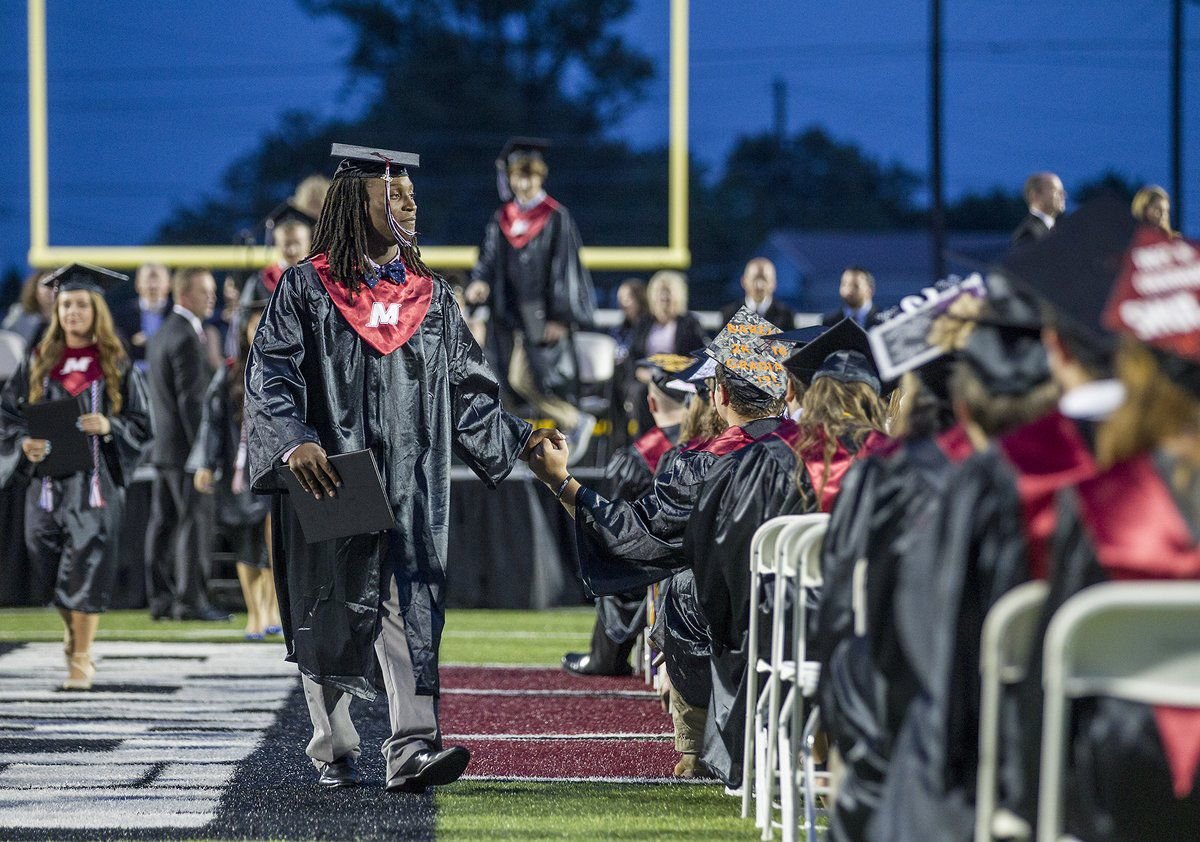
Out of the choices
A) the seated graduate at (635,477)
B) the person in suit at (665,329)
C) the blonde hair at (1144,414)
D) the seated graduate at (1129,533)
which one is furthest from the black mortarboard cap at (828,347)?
the person in suit at (665,329)

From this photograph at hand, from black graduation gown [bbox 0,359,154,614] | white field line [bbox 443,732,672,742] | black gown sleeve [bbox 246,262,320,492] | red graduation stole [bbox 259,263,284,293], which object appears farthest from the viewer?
red graduation stole [bbox 259,263,284,293]

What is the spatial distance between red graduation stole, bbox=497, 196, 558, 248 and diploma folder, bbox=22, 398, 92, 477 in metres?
5.50

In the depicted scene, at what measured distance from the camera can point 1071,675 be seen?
8.78 feet

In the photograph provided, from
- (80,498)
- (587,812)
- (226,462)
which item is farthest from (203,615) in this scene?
(587,812)

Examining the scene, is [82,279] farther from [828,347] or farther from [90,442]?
[828,347]

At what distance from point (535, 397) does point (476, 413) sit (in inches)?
290

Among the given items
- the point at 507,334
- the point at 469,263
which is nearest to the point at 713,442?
the point at 507,334

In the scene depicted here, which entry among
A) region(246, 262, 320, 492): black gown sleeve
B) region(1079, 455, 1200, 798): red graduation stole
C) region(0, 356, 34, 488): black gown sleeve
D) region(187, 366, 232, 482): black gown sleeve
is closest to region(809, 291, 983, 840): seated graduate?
region(1079, 455, 1200, 798): red graduation stole

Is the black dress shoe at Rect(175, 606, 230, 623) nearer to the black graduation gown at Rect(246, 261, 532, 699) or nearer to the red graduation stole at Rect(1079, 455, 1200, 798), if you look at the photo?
the black graduation gown at Rect(246, 261, 532, 699)

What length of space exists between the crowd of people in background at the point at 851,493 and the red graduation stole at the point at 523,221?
5.59 feet

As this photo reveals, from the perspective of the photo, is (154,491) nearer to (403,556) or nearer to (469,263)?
(469,263)

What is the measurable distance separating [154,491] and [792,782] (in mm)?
7840

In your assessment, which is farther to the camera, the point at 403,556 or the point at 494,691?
the point at 494,691

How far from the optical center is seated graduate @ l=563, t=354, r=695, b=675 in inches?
315
